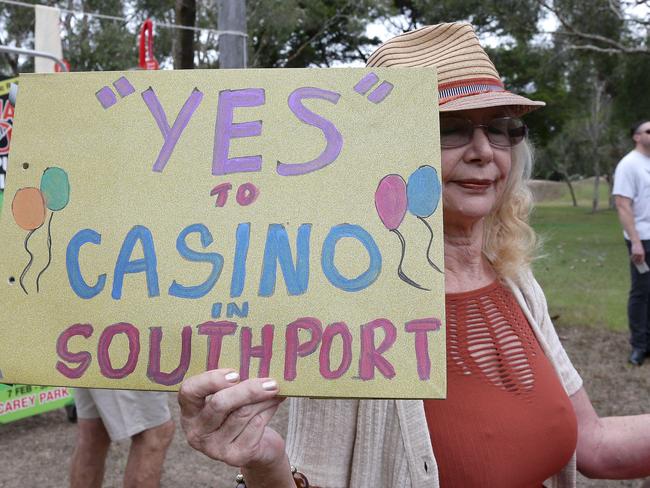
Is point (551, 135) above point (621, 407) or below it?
above

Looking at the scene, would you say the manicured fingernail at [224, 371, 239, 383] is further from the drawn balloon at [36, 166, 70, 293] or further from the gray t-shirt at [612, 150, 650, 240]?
the gray t-shirt at [612, 150, 650, 240]

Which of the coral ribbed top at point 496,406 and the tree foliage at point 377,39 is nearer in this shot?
the coral ribbed top at point 496,406

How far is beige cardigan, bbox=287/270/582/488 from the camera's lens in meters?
1.23

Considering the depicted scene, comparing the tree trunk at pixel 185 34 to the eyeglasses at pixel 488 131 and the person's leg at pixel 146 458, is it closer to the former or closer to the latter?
the person's leg at pixel 146 458

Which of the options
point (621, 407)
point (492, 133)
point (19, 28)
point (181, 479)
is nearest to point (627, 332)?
point (621, 407)

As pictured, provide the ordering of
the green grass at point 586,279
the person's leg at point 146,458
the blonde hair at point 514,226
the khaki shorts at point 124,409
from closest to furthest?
the blonde hair at point 514,226 < the khaki shorts at point 124,409 < the person's leg at point 146,458 < the green grass at point 586,279

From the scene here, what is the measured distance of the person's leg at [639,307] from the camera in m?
5.17

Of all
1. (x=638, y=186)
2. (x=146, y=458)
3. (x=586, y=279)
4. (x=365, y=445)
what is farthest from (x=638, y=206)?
(x=586, y=279)

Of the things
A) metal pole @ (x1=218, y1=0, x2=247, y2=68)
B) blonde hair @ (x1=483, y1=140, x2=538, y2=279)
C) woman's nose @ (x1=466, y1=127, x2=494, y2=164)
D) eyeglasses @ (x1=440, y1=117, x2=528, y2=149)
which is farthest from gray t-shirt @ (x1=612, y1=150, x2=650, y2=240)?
woman's nose @ (x1=466, y1=127, x2=494, y2=164)

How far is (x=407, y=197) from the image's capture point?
1109mm

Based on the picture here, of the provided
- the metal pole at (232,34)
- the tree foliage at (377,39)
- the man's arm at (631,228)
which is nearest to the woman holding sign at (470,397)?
the metal pole at (232,34)

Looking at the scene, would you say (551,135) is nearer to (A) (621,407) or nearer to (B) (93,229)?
(A) (621,407)

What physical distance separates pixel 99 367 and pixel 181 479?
8.50 feet

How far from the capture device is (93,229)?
112 cm
